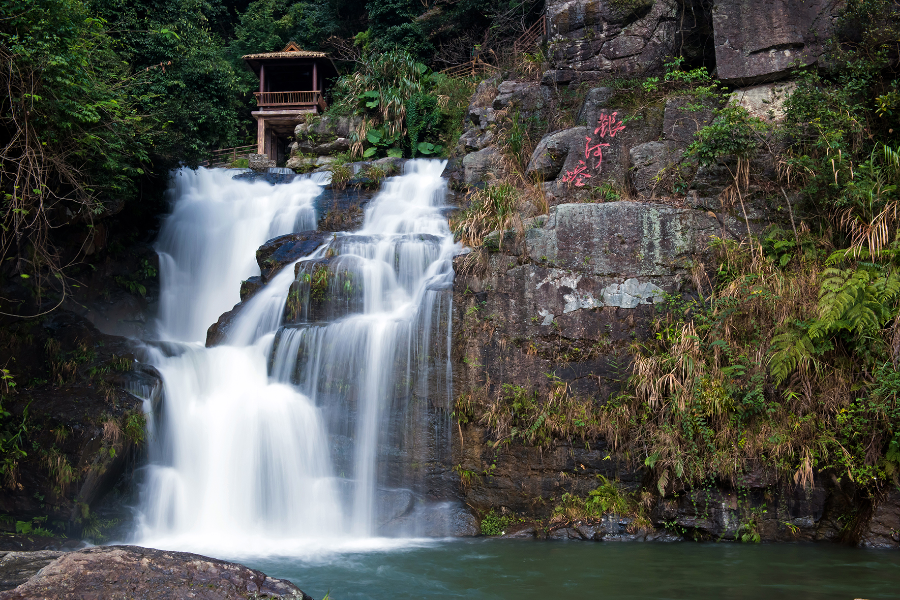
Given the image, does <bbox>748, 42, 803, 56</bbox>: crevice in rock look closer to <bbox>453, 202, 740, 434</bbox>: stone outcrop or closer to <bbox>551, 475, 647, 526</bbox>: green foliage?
<bbox>453, 202, 740, 434</bbox>: stone outcrop

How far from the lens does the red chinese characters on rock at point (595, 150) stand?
9.19 m

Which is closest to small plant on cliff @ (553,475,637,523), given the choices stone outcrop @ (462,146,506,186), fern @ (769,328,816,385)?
fern @ (769,328,816,385)

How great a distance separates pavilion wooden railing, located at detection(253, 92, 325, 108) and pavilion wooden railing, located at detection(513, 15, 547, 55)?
7.98m

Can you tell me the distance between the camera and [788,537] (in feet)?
22.3

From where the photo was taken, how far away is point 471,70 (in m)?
17.0

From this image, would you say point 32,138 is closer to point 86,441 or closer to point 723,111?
point 86,441

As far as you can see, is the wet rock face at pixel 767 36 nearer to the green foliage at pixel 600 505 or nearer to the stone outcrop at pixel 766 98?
the stone outcrop at pixel 766 98

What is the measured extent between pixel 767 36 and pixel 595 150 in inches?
117

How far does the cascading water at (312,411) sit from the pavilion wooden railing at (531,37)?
733 cm

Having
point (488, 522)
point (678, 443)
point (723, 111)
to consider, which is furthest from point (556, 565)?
point (723, 111)

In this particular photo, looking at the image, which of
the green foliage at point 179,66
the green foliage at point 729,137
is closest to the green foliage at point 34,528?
the green foliage at point 179,66

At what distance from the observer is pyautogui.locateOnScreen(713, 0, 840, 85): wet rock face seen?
8.92 meters

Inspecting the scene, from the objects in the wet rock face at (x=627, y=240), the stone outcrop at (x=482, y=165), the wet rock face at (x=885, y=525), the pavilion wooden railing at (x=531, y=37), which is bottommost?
the wet rock face at (x=885, y=525)

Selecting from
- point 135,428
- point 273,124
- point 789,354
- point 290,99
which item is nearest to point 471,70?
point 290,99
